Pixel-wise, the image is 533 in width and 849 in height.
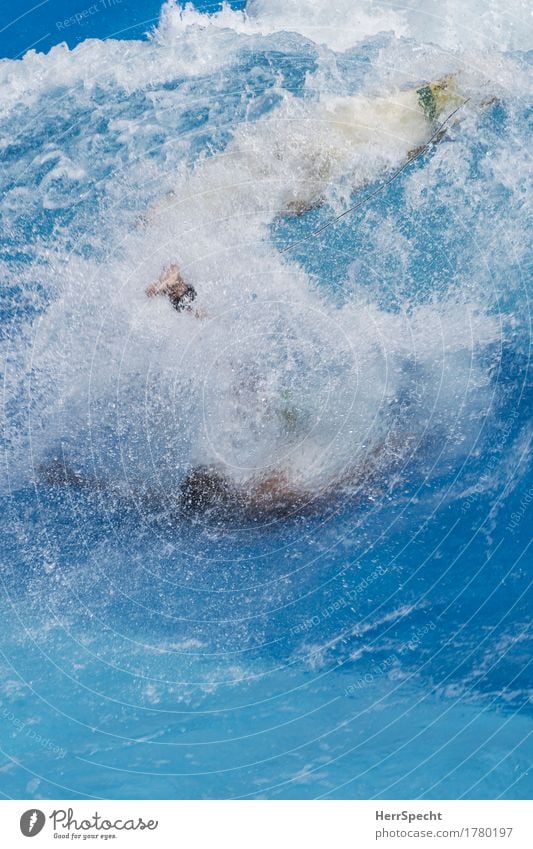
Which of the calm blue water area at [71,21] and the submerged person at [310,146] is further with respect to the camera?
the calm blue water area at [71,21]

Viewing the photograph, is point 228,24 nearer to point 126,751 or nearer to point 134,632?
point 134,632

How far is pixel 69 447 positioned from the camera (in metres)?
4.69

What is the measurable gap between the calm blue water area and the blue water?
0.21 ft

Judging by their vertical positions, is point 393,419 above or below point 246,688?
above

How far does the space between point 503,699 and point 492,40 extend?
179 inches

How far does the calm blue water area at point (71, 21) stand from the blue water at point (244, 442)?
0.07 metres

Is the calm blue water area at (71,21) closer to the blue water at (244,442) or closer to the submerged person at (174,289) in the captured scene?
the blue water at (244,442)

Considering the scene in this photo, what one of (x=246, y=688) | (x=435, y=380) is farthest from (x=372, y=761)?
(x=435, y=380)

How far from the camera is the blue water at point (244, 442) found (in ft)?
14.9

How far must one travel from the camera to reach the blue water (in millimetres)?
4551

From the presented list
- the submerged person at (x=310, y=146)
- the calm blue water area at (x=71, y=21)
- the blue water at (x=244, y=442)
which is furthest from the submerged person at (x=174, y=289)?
the calm blue water area at (x=71, y=21)

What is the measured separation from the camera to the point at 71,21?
4.84m

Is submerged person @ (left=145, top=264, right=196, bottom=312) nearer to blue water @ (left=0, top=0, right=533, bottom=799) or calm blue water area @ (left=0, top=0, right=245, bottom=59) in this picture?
blue water @ (left=0, top=0, right=533, bottom=799)

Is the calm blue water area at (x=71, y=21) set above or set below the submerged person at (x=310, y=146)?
above
